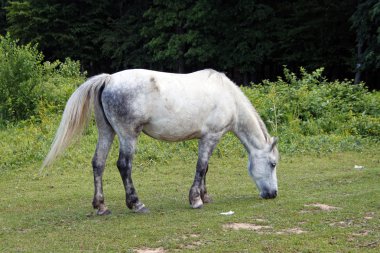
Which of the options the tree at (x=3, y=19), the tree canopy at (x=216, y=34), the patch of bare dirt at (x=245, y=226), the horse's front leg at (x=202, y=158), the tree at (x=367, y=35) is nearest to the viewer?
the patch of bare dirt at (x=245, y=226)

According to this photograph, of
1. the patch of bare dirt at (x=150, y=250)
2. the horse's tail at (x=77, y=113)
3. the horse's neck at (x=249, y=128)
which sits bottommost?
the patch of bare dirt at (x=150, y=250)

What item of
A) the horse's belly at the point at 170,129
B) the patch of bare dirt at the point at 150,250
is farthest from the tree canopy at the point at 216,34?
the patch of bare dirt at the point at 150,250

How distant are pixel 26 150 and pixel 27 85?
465 centimetres

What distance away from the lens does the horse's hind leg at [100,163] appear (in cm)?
778

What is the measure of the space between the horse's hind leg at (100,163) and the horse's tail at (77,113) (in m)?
0.33

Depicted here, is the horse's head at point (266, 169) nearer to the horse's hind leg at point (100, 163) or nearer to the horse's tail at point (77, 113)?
the horse's hind leg at point (100, 163)

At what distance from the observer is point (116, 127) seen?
7.69 meters

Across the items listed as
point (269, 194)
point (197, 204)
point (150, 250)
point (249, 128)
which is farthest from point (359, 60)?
point (150, 250)

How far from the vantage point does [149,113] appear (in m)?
7.72

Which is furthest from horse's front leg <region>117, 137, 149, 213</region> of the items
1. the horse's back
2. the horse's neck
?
the horse's neck

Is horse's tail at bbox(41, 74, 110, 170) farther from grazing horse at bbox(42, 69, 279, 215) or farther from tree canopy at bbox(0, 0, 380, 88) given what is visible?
tree canopy at bbox(0, 0, 380, 88)

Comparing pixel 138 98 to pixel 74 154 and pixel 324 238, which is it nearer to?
pixel 324 238

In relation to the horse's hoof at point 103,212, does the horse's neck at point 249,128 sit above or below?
above

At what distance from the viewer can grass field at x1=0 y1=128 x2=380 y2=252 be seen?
613 centimetres
